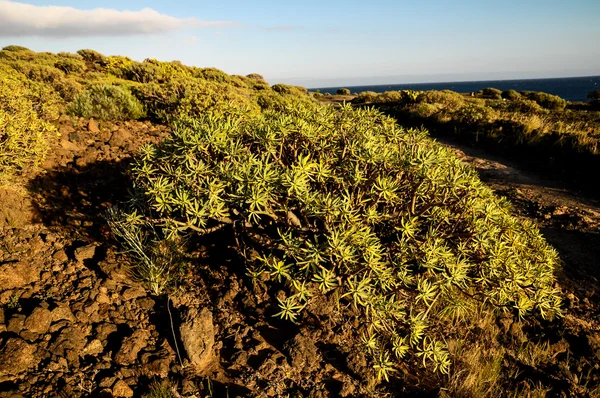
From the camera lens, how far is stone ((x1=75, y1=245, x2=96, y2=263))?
3.71m

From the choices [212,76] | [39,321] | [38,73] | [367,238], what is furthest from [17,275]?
[212,76]

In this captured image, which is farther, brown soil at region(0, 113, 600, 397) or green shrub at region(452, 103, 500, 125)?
green shrub at region(452, 103, 500, 125)

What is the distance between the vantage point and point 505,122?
466 inches

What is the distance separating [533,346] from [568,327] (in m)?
0.70

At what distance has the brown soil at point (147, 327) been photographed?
2.62m

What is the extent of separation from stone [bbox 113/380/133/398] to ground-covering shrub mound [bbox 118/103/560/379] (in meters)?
1.20

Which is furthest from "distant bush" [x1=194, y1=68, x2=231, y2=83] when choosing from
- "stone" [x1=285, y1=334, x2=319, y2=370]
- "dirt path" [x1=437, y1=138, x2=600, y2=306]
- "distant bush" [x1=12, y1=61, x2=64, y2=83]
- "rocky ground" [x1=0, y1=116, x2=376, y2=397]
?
"stone" [x1=285, y1=334, x2=319, y2=370]

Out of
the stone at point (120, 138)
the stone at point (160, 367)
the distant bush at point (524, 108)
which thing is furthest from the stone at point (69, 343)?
the distant bush at point (524, 108)

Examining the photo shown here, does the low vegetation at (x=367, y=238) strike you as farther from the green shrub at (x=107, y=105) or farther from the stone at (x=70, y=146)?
the green shrub at (x=107, y=105)

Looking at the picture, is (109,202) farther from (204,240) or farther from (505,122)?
(505,122)

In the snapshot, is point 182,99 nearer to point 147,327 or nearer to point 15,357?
point 147,327

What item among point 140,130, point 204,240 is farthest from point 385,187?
point 140,130

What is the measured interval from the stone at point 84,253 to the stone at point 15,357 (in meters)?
1.18

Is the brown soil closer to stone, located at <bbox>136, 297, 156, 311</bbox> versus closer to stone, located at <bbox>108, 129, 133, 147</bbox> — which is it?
stone, located at <bbox>136, 297, 156, 311</bbox>
